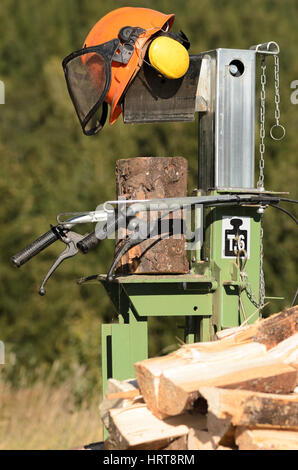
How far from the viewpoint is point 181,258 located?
145 inches

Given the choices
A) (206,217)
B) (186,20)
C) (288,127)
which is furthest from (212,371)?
(186,20)

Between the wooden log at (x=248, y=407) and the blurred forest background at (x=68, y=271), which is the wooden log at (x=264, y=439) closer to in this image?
the wooden log at (x=248, y=407)

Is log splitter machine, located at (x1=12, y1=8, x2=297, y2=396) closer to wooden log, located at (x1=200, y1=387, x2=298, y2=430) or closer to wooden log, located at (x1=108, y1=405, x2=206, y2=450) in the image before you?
wooden log, located at (x1=108, y1=405, x2=206, y2=450)

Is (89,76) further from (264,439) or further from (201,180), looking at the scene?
(264,439)

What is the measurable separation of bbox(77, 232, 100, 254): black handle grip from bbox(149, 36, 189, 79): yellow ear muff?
2.80 ft

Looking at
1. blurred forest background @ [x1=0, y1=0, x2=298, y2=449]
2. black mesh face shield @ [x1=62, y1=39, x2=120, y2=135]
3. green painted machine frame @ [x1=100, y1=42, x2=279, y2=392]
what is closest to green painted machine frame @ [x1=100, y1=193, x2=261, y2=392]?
green painted machine frame @ [x1=100, y1=42, x2=279, y2=392]

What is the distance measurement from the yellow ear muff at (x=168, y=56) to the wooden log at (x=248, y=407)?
5.14 ft

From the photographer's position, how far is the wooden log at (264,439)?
8.79ft

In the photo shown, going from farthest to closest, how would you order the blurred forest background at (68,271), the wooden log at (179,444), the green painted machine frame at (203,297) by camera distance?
the blurred forest background at (68,271)
the green painted machine frame at (203,297)
the wooden log at (179,444)

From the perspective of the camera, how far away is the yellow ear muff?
11.5ft

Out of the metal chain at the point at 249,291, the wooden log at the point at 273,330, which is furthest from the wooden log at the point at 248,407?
the metal chain at the point at 249,291

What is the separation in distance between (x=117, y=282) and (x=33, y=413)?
13.0 ft

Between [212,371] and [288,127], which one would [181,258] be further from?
[288,127]

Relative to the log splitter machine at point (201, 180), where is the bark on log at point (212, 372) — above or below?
below
